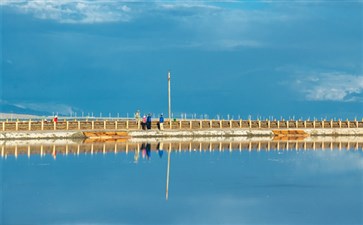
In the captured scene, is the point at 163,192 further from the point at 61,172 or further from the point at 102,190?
the point at 61,172

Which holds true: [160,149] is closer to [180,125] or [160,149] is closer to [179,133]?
[179,133]

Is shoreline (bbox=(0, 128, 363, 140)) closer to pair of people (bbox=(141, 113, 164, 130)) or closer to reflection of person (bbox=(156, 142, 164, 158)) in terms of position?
pair of people (bbox=(141, 113, 164, 130))

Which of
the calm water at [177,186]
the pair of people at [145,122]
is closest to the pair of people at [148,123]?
the pair of people at [145,122]

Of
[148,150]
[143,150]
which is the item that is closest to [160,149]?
[148,150]

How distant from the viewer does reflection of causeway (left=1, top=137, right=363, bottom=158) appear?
180 feet

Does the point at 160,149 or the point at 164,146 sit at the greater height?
the point at 164,146

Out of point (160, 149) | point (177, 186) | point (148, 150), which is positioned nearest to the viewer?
point (177, 186)

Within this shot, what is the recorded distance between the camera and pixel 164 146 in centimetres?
5869

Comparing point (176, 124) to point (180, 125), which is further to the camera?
point (176, 124)

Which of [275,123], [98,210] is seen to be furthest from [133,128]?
[98,210]

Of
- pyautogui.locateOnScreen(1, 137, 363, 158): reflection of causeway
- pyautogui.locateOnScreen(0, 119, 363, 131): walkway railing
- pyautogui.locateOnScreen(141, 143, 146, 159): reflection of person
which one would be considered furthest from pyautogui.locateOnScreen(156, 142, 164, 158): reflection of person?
pyautogui.locateOnScreen(0, 119, 363, 131): walkway railing

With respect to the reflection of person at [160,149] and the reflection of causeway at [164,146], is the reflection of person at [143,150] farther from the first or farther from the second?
the reflection of person at [160,149]

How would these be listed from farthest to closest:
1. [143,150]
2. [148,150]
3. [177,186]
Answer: [143,150] → [148,150] → [177,186]

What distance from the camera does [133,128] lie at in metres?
71.4
